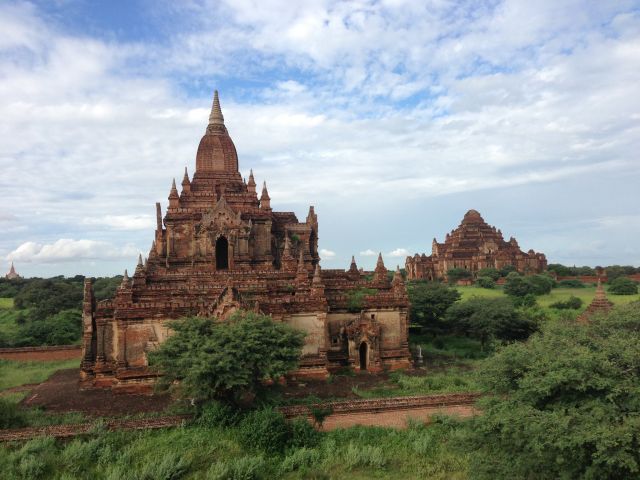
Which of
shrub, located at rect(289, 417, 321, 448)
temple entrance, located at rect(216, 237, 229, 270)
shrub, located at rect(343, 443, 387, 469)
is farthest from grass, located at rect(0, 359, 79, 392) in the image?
shrub, located at rect(343, 443, 387, 469)

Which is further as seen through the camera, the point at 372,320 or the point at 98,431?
the point at 372,320

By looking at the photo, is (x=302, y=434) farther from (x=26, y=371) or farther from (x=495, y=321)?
(x=26, y=371)

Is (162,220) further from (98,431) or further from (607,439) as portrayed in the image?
(607,439)

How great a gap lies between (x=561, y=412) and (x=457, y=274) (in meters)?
73.8

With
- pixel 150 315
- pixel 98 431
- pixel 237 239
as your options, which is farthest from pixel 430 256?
pixel 98 431

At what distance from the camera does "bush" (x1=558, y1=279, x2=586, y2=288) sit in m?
70.6

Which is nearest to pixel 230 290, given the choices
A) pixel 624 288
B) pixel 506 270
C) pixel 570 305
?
pixel 570 305

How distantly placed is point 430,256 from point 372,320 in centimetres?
7354

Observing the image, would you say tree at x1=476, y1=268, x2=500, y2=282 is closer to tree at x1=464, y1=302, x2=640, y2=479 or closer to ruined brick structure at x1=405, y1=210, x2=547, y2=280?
ruined brick structure at x1=405, y1=210, x2=547, y2=280

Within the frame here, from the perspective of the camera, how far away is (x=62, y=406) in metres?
23.2

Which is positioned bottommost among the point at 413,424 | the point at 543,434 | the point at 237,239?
the point at 413,424

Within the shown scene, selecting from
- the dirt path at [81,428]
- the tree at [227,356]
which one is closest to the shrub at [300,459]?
the tree at [227,356]

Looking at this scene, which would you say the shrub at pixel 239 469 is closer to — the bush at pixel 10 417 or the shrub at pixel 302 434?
the shrub at pixel 302 434

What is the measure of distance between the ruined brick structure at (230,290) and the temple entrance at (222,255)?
0.07 metres
